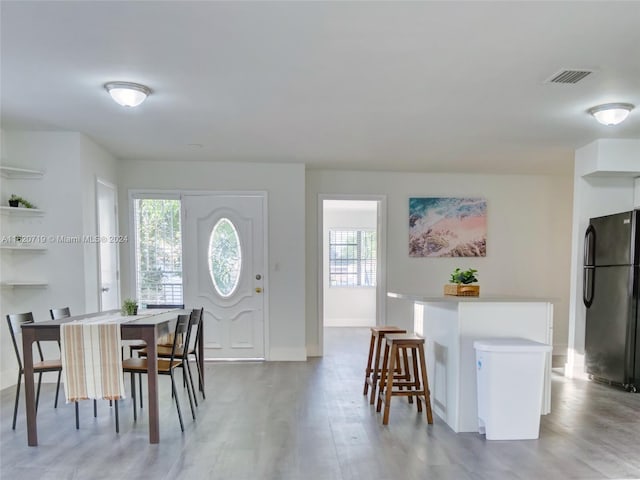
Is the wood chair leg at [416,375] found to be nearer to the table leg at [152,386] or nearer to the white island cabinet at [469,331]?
the white island cabinet at [469,331]

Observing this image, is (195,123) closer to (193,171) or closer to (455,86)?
(193,171)

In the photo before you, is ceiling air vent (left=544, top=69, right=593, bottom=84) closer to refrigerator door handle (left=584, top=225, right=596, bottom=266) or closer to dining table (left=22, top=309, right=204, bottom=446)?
refrigerator door handle (left=584, top=225, right=596, bottom=266)

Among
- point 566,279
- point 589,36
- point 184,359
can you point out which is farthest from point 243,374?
point 566,279

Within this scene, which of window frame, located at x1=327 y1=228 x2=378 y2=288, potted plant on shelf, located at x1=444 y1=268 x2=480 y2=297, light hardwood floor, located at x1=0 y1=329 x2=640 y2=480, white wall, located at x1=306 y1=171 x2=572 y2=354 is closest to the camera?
light hardwood floor, located at x1=0 y1=329 x2=640 y2=480

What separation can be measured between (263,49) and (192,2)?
1.72 ft

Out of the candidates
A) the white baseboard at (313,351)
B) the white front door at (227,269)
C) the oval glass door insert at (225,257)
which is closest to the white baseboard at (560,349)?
the white baseboard at (313,351)

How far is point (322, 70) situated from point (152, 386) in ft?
8.00

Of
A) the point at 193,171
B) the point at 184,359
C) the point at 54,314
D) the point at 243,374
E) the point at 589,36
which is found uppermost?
the point at 589,36

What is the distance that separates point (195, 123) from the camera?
3654mm

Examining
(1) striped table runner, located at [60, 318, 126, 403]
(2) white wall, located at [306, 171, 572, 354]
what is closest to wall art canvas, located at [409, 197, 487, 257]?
(2) white wall, located at [306, 171, 572, 354]

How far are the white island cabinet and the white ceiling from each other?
156cm

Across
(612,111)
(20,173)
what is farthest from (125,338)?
(612,111)

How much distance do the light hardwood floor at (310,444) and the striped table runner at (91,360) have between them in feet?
1.20

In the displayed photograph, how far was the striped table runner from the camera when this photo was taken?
2738 mm
